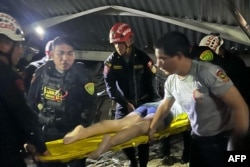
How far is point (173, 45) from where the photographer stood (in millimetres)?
1820

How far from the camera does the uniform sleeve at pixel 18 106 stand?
5.36 ft

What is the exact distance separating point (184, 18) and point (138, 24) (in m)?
0.68

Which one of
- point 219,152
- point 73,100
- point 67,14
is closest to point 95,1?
point 67,14

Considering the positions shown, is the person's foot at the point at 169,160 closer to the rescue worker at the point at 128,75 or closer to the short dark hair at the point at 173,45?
the rescue worker at the point at 128,75

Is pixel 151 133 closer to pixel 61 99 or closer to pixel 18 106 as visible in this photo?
pixel 61 99

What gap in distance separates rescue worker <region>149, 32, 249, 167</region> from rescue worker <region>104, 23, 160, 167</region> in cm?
82

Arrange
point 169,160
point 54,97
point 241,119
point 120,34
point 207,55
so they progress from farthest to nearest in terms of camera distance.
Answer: point 169,160, point 120,34, point 207,55, point 54,97, point 241,119

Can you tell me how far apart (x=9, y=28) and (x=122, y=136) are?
3.36 ft

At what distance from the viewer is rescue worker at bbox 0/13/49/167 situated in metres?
1.65

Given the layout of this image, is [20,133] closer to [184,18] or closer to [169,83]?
[169,83]

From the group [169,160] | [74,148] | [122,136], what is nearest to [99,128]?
[122,136]

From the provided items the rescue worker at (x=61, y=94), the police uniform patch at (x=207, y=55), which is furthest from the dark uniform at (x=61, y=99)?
the police uniform patch at (x=207, y=55)

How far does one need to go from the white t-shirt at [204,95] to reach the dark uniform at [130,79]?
85 centimetres

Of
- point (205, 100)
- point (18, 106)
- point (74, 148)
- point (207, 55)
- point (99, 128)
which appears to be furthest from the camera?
point (207, 55)
